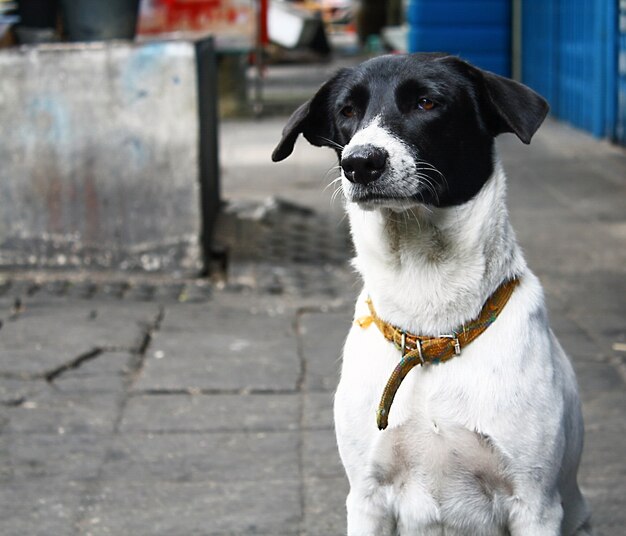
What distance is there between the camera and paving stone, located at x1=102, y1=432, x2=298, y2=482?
415cm

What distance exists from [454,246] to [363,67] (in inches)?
21.6

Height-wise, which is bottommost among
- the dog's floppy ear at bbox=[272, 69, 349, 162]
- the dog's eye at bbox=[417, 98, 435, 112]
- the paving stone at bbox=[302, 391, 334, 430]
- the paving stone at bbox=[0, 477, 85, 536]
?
the paving stone at bbox=[302, 391, 334, 430]

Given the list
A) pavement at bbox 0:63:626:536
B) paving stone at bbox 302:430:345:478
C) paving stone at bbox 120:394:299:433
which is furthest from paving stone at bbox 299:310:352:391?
paving stone at bbox 302:430:345:478

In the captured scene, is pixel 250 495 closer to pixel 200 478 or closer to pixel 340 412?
pixel 200 478

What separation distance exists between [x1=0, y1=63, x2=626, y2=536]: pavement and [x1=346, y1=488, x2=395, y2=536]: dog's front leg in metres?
0.44

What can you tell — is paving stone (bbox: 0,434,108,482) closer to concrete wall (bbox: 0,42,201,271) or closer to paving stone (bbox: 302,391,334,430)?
paving stone (bbox: 302,391,334,430)

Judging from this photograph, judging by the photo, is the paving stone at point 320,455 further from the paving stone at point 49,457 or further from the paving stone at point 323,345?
the paving stone at point 49,457

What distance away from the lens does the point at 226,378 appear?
5.14 metres

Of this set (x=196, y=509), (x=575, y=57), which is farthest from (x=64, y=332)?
(x=575, y=57)

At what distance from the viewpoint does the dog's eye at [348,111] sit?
3139 millimetres

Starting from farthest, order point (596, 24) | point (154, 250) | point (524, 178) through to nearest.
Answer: point (596, 24) → point (524, 178) → point (154, 250)

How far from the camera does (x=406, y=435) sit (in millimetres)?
2963

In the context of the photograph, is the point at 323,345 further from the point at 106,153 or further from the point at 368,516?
the point at 368,516

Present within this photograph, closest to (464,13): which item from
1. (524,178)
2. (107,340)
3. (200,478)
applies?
(524,178)
